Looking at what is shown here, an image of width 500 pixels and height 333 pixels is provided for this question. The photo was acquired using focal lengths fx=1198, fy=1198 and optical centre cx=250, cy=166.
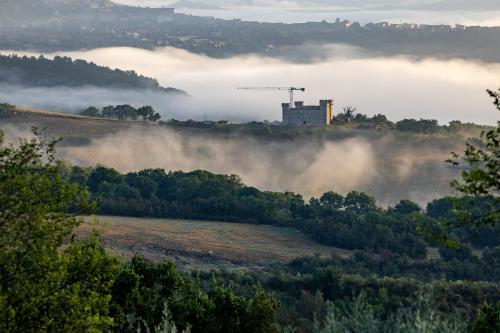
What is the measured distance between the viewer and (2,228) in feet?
99.8

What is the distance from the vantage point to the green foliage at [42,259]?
2836 centimetres

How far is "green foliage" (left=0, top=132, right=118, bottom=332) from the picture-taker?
2836 cm

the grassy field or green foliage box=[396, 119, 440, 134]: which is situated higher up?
green foliage box=[396, 119, 440, 134]

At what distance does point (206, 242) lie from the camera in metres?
98.8

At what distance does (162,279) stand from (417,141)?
5550 inches

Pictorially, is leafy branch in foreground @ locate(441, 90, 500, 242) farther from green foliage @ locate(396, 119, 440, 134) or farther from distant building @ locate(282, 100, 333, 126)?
green foliage @ locate(396, 119, 440, 134)

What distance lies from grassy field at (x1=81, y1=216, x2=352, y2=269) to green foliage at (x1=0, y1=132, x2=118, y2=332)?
5401cm

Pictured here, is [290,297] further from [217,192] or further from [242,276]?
[217,192]

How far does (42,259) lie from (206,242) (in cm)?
6983

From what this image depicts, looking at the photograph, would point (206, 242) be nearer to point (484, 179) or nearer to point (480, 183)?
point (480, 183)

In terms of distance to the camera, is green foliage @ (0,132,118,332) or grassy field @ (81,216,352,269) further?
grassy field @ (81,216,352,269)

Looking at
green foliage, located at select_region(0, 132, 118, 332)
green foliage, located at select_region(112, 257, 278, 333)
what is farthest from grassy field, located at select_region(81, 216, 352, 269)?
green foliage, located at select_region(0, 132, 118, 332)

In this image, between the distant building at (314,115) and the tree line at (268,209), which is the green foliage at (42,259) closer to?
the tree line at (268,209)

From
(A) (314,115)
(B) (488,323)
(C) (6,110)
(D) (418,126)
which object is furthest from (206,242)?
(D) (418,126)
